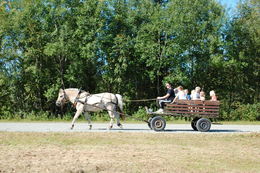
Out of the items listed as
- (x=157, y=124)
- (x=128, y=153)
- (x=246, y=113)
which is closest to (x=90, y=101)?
(x=157, y=124)

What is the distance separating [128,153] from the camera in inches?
396

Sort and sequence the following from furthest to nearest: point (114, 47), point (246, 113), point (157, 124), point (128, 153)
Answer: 1. point (246, 113)
2. point (114, 47)
3. point (157, 124)
4. point (128, 153)

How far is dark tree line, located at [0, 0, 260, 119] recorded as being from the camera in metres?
29.1

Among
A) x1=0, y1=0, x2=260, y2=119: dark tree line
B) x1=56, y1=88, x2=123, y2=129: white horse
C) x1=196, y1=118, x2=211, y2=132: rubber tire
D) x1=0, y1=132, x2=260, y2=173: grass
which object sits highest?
x1=0, y1=0, x2=260, y2=119: dark tree line

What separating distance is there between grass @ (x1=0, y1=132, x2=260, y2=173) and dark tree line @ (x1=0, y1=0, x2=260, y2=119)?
1556cm

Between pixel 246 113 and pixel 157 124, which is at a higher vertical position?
pixel 246 113

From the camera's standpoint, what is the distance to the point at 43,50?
99.6 feet

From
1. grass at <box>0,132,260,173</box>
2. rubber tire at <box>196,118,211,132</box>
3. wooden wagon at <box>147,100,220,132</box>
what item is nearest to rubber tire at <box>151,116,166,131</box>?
wooden wagon at <box>147,100,220,132</box>

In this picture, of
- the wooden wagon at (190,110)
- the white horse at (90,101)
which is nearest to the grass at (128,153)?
the wooden wagon at (190,110)

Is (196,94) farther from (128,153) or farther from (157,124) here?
(128,153)

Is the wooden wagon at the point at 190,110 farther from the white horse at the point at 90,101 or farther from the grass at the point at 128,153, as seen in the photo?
the grass at the point at 128,153

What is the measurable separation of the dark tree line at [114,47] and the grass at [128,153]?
1556cm

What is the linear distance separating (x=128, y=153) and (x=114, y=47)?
19789 millimetres

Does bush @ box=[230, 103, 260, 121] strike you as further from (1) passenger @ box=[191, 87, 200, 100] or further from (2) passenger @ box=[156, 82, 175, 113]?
(2) passenger @ box=[156, 82, 175, 113]
